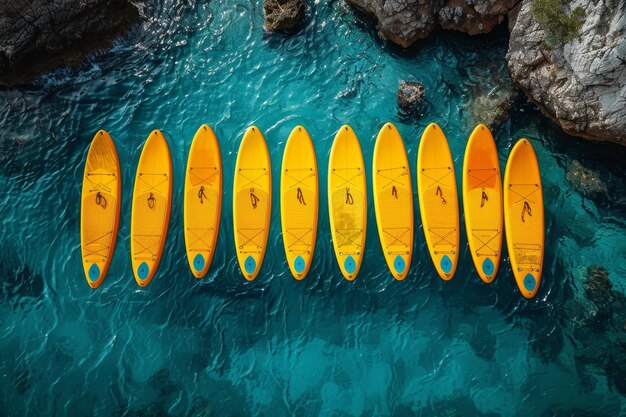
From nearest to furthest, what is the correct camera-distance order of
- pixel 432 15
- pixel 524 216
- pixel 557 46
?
pixel 557 46
pixel 524 216
pixel 432 15

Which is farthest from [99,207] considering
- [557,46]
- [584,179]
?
[584,179]

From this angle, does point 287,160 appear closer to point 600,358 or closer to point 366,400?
point 366,400

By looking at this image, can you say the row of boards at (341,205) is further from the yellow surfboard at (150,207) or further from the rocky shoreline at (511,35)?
the rocky shoreline at (511,35)

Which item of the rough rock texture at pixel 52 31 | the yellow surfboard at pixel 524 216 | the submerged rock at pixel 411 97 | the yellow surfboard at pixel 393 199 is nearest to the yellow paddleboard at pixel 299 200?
the yellow surfboard at pixel 393 199

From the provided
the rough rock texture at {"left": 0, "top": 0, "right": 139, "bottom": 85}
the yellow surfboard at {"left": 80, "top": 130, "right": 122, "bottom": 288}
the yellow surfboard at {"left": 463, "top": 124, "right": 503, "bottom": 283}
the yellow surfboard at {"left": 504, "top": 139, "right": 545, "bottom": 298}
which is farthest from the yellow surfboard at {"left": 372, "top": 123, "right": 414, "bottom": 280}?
the rough rock texture at {"left": 0, "top": 0, "right": 139, "bottom": 85}

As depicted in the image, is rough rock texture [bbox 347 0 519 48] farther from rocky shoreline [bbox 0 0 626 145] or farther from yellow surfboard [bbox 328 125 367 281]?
yellow surfboard [bbox 328 125 367 281]

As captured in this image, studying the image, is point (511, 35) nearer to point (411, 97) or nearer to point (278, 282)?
point (411, 97)

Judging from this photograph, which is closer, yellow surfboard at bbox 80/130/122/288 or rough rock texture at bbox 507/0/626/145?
rough rock texture at bbox 507/0/626/145
